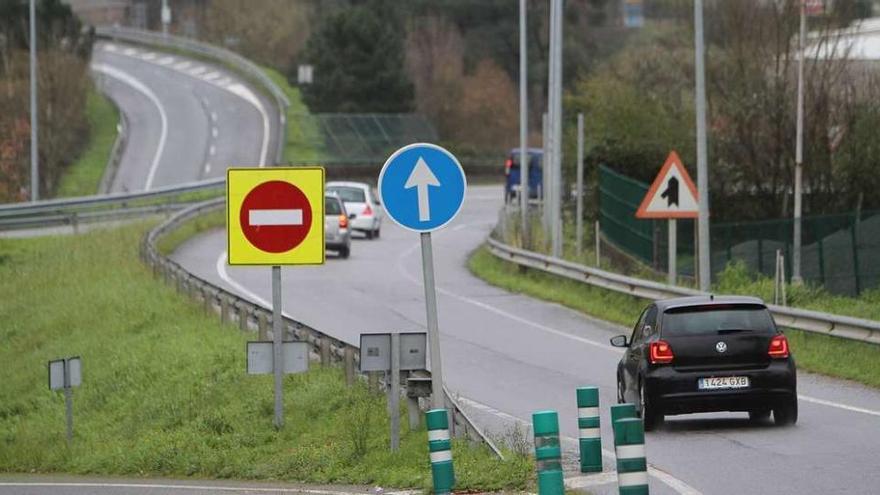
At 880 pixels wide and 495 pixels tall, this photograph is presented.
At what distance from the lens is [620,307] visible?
3403 centimetres

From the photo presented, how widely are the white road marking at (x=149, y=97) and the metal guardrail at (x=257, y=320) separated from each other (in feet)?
Answer: 118

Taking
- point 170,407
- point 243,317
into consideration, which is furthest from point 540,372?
point 170,407

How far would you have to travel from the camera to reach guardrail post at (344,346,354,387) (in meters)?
19.7

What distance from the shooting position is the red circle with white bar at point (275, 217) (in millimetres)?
17219

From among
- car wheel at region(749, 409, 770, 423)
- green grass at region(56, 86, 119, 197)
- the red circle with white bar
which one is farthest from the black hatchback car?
green grass at region(56, 86, 119, 197)

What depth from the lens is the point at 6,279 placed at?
144 ft

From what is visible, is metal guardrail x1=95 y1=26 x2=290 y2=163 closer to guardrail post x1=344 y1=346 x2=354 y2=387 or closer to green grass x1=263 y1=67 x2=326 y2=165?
green grass x1=263 y1=67 x2=326 y2=165

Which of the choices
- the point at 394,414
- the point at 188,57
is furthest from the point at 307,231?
the point at 188,57

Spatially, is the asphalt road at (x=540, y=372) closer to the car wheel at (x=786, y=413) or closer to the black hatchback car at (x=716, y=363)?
the car wheel at (x=786, y=413)

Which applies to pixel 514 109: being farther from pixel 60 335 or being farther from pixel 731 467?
pixel 731 467

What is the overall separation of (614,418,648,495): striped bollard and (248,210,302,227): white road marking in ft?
22.7

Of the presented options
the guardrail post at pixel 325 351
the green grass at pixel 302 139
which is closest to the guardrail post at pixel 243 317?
the guardrail post at pixel 325 351

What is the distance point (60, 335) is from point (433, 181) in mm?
21051

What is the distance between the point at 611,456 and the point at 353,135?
2946 inches
